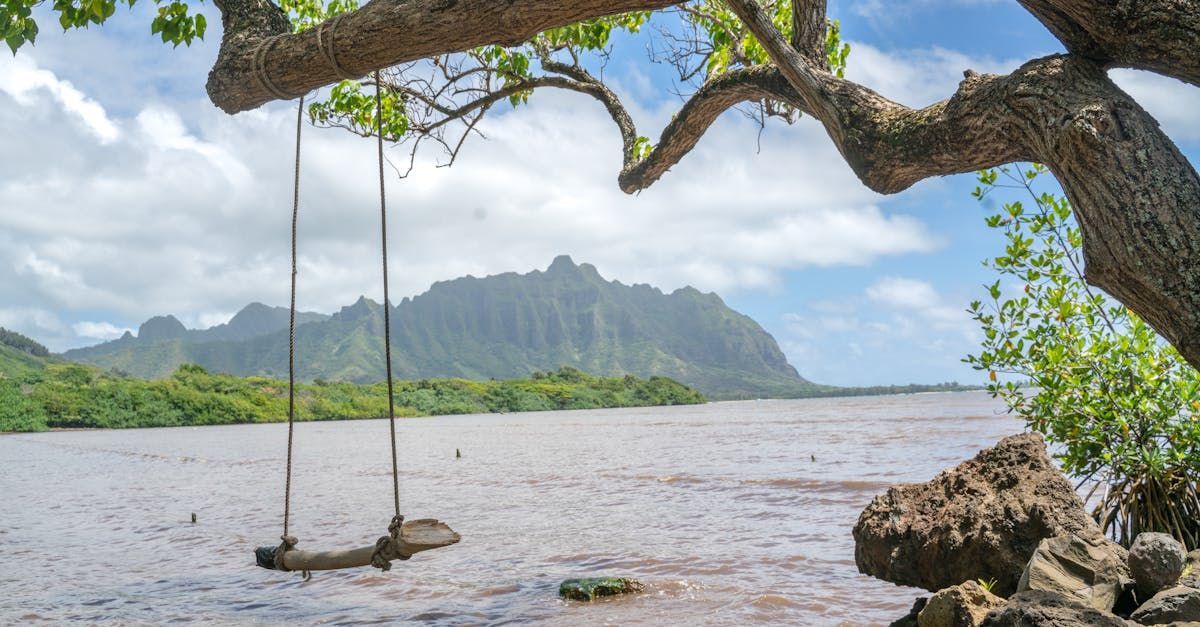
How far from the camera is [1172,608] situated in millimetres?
4055

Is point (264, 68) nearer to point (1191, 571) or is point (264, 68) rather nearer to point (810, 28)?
point (810, 28)

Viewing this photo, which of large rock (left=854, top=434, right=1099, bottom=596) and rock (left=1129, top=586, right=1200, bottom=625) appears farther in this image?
large rock (left=854, top=434, right=1099, bottom=596)

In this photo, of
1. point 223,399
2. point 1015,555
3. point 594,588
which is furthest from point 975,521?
point 223,399

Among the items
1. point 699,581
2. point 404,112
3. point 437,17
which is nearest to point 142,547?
point 404,112

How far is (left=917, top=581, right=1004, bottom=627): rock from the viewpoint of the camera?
13.8 ft

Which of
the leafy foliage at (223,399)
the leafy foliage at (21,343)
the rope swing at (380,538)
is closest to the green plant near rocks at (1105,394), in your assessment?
the rope swing at (380,538)

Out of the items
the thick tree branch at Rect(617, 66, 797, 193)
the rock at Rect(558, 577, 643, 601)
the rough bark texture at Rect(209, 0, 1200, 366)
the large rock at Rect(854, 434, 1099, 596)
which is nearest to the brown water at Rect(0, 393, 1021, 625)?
the rock at Rect(558, 577, 643, 601)

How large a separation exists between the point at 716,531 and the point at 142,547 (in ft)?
23.4

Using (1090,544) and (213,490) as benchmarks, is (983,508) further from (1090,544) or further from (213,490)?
(213,490)

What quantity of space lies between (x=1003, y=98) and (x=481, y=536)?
880 cm

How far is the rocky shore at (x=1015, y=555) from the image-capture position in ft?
13.3

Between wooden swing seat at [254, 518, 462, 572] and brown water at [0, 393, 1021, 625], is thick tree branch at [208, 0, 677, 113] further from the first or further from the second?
brown water at [0, 393, 1021, 625]

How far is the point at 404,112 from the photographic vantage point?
8.12 metres

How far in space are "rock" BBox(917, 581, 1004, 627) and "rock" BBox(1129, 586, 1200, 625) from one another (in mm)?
657
